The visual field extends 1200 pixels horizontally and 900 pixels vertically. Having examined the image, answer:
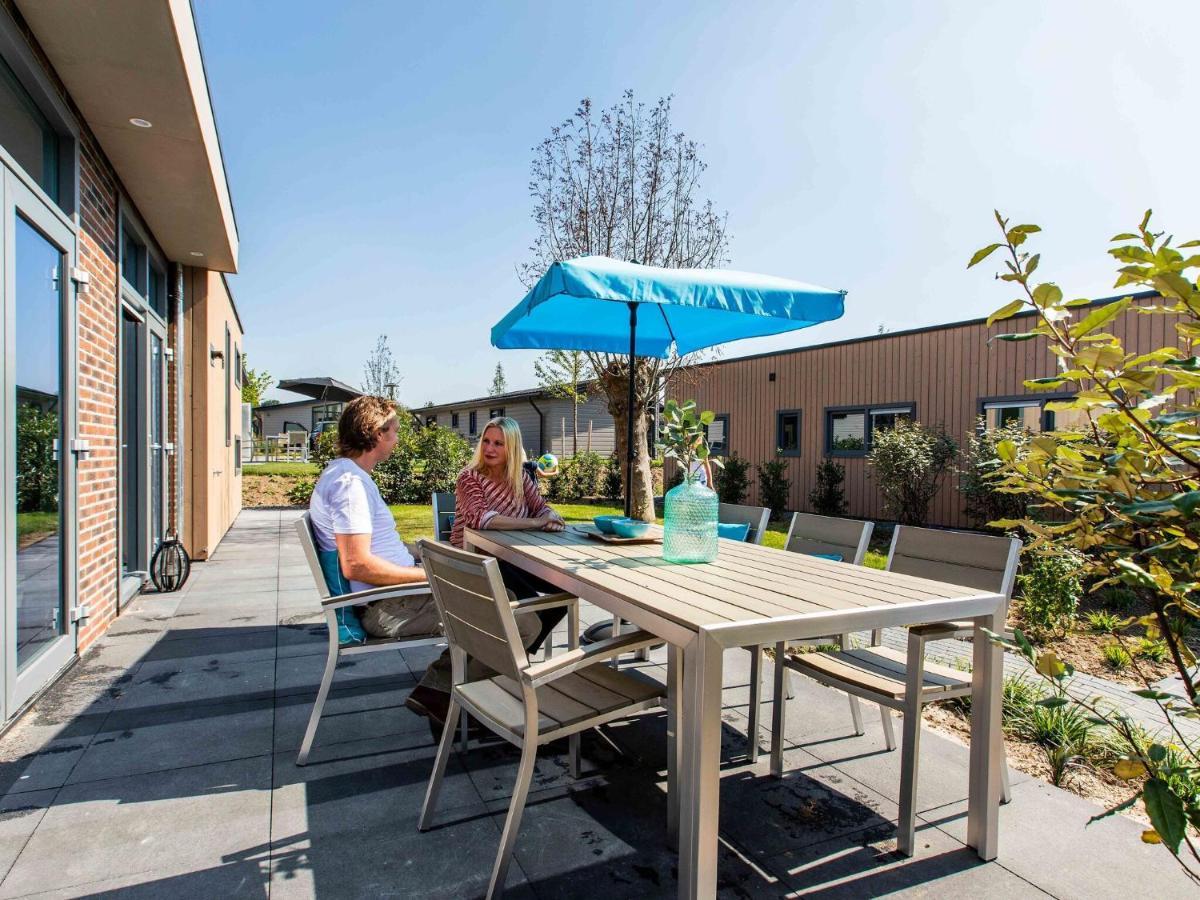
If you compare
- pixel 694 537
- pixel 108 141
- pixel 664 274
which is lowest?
pixel 694 537

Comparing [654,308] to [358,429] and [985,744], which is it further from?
[985,744]

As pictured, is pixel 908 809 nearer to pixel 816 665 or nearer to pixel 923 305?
pixel 816 665

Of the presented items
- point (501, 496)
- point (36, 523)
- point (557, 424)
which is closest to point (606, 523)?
point (501, 496)

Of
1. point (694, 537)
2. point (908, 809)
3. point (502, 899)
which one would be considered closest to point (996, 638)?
point (908, 809)

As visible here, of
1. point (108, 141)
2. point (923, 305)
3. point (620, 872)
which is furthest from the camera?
point (923, 305)

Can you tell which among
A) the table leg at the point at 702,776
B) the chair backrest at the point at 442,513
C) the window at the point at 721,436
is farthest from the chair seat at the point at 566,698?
the window at the point at 721,436

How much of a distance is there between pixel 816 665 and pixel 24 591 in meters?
3.58

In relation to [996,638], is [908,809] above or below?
below

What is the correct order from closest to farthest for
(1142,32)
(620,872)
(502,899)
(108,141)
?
(1142,32), (502,899), (620,872), (108,141)

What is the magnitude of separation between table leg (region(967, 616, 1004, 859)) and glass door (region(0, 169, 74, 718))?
3.75m

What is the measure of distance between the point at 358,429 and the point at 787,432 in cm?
1214

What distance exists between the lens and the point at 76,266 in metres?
3.85

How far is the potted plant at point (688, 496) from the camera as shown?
104 inches

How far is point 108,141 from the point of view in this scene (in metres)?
4.21
